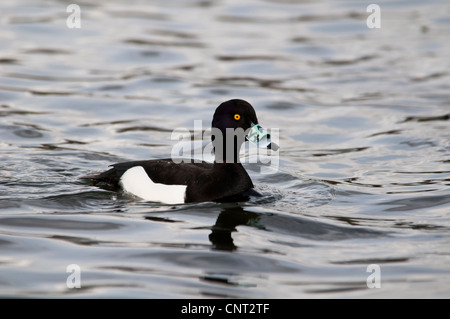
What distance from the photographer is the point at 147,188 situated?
8.98 m

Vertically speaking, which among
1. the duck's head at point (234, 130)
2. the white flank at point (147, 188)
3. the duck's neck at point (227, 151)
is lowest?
the white flank at point (147, 188)

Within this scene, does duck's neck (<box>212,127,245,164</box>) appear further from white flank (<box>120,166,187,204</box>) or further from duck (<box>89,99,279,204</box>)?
white flank (<box>120,166,187,204</box>)

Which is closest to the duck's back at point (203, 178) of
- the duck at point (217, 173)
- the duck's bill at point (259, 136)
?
the duck at point (217, 173)

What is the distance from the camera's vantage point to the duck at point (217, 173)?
8820 millimetres

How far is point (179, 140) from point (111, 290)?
634 centimetres

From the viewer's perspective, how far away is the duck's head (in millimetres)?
8820

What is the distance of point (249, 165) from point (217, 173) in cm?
240

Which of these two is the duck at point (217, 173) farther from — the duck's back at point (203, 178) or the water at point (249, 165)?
the water at point (249, 165)

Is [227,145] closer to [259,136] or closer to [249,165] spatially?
[259,136]

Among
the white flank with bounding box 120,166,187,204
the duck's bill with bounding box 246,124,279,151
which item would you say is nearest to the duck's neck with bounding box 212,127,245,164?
the duck's bill with bounding box 246,124,279,151

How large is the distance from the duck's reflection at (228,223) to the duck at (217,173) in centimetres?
27

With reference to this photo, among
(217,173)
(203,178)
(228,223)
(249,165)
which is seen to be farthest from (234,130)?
(249,165)

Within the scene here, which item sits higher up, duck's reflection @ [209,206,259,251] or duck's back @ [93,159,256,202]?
duck's back @ [93,159,256,202]

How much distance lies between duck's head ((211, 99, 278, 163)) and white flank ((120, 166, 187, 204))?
61 centimetres
